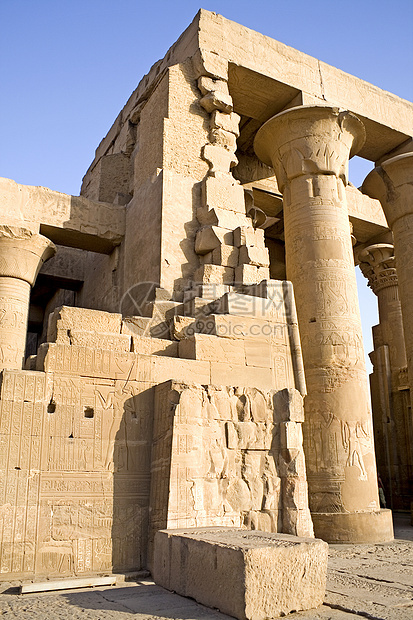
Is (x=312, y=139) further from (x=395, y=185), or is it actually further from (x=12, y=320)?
(x=12, y=320)

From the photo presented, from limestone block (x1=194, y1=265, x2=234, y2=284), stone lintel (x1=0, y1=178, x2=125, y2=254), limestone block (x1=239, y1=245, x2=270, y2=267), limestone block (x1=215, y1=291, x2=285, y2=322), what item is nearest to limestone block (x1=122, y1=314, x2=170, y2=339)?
limestone block (x1=215, y1=291, x2=285, y2=322)

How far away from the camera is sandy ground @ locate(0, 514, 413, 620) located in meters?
3.27

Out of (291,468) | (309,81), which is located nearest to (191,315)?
(291,468)

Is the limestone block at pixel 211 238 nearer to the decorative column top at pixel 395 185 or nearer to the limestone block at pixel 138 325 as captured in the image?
the limestone block at pixel 138 325

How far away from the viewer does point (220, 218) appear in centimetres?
832

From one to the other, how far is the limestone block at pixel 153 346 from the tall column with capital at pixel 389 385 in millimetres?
8640

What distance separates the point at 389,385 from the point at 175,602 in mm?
11722

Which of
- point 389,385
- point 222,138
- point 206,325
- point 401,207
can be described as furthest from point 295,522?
point 389,385

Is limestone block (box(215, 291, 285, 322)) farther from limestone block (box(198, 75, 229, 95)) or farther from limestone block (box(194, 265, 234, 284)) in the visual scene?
limestone block (box(198, 75, 229, 95))

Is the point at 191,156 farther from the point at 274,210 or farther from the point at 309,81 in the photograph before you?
the point at 274,210

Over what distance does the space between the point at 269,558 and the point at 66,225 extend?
687 centimetres

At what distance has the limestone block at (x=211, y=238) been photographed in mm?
8031

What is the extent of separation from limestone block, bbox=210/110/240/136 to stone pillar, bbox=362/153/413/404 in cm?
317

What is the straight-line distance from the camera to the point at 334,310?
8.27 metres
